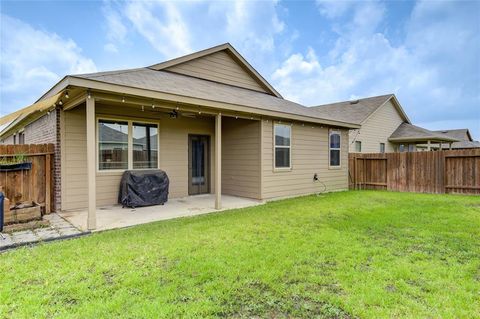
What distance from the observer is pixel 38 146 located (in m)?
6.32

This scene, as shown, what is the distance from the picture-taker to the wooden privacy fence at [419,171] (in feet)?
31.5

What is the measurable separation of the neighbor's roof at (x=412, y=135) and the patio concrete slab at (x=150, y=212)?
13910mm

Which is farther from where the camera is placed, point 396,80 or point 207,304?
point 396,80

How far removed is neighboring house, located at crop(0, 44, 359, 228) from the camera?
5922mm

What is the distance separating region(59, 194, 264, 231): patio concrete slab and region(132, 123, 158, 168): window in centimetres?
129

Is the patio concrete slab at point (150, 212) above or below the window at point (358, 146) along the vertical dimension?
below

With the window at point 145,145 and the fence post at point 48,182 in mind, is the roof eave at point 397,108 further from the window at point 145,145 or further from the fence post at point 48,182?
the fence post at point 48,182

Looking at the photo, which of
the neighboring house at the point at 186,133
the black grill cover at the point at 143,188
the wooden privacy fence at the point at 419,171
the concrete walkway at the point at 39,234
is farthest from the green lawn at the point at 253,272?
the wooden privacy fence at the point at 419,171

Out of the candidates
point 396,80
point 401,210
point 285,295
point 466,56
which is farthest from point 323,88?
point 285,295

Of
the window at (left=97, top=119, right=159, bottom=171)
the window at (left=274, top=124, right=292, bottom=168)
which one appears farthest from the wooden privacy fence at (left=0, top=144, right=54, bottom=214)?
the window at (left=274, top=124, right=292, bottom=168)

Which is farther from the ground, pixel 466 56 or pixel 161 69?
pixel 466 56

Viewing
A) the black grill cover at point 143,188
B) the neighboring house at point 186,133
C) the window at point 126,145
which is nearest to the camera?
the neighboring house at point 186,133

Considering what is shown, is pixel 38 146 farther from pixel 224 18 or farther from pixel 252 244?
pixel 224 18

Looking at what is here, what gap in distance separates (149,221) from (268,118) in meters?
4.57
